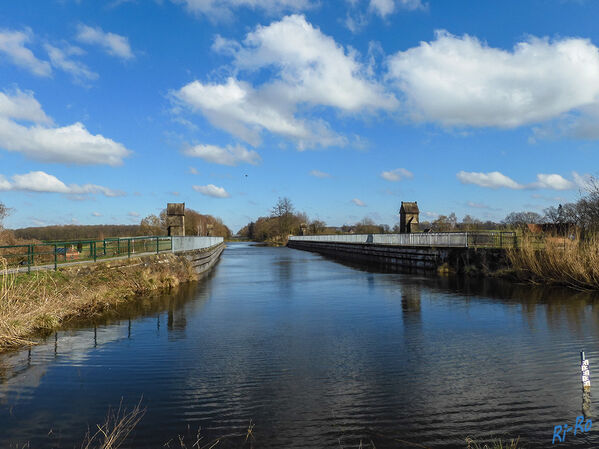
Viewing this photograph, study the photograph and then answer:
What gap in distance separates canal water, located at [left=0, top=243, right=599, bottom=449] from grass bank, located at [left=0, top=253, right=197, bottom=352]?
0.67m

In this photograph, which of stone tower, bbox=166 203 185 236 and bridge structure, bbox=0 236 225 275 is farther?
stone tower, bbox=166 203 185 236

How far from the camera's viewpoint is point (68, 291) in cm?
Answer: 1158

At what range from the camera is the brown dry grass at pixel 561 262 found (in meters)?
14.9

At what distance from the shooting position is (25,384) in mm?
6121

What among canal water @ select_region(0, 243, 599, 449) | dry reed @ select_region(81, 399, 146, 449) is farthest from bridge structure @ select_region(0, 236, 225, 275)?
dry reed @ select_region(81, 399, 146, 449)

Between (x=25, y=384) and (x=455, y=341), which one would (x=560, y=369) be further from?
(x=25, y=384)

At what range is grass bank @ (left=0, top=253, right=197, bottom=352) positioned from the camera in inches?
340

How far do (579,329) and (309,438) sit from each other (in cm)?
769

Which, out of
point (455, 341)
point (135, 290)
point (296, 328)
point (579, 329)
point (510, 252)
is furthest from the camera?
point (510, 252)

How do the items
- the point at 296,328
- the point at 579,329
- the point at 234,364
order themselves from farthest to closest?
the point at 296,328
the point at 579,329
the point at 234,364

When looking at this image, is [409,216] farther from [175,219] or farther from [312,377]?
[312,377]

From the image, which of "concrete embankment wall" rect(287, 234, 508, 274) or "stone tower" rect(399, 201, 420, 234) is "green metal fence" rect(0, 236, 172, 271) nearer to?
"concrete embankment wall" rect(287, 234, 508, 274)

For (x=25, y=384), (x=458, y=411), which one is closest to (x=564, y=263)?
(x=458, y=411)

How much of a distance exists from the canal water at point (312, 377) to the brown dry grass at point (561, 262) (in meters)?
3.66
